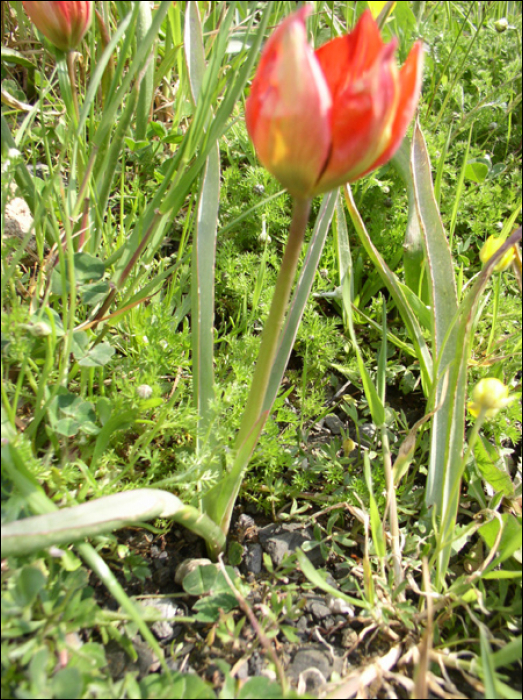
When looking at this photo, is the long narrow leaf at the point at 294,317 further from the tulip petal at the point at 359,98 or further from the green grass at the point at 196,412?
the tulip petal at the point at 359,98

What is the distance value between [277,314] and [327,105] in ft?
1.05

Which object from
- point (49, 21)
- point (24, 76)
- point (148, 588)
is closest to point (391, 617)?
point (148, 588)

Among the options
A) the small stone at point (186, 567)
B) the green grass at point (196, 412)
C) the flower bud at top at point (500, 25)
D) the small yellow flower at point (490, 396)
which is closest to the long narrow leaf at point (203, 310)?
the green grass at point (196, 412)

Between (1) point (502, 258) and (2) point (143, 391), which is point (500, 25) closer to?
(1) point (502, 258)

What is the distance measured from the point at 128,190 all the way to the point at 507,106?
1.57 metres

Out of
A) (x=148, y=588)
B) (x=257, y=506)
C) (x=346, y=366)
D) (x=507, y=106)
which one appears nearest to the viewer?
(x=148, y=588)

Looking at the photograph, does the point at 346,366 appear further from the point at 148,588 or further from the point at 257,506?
the point at 148,588

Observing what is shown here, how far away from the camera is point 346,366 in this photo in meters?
1.50

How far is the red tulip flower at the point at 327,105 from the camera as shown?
625 millimetres

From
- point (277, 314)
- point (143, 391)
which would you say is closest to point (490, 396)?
point (277, 314)

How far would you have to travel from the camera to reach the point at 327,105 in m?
0.64

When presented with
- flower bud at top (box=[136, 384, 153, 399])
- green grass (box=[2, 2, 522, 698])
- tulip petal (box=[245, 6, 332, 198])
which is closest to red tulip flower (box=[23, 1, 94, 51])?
green grass (box=[2, 2, 522, 698])

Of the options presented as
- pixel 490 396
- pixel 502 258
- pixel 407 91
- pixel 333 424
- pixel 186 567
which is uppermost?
pixel 407 91

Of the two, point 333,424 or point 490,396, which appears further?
point 333,424
